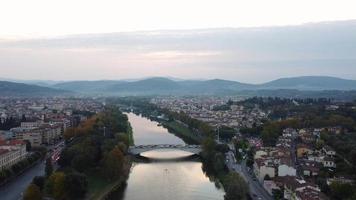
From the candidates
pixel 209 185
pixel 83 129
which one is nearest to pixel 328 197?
pixel 209 185

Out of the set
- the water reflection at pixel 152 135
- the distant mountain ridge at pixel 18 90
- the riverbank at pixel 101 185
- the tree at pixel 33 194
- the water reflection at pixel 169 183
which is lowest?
the water reflection at pixel 169 183

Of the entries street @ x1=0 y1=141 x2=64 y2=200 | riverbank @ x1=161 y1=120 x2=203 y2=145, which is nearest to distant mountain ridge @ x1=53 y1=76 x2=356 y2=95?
riverbank @ x1=161 y1=120 x2=203 y2=145

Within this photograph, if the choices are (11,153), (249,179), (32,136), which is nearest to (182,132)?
(32,136)

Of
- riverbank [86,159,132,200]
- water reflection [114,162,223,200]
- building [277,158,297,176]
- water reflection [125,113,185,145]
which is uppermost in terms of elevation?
building [277,158,297,176]

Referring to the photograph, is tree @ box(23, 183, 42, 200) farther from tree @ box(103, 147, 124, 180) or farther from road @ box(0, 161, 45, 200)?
tree @ box(103, 147, 124, 180)

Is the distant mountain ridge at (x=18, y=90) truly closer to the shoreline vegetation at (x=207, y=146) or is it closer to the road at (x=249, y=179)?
the shoreline vegetation at (x=207, y=146)

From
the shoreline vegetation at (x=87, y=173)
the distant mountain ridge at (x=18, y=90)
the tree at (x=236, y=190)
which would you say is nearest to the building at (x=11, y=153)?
the shoreline vegetation at (x=87, y=173)
